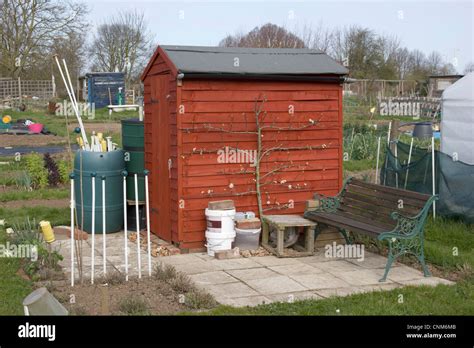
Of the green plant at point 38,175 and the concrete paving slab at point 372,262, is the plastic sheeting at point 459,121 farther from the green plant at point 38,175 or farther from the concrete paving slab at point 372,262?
the green plant at point 38,175

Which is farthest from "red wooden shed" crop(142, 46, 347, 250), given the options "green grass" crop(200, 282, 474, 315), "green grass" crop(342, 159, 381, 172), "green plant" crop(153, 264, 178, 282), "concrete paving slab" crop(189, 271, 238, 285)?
"green grass" crop(342, 159, 381, 172)

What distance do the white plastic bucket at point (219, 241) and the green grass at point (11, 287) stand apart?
2283mm

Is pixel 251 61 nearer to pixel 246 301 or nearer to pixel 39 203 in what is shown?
pixel 246 301

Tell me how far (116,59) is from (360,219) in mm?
38105

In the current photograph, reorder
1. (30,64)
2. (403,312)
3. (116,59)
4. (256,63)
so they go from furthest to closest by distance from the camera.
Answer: (116,59), (30,64), (256,63), (403,312)

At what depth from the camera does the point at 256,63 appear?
338 inches

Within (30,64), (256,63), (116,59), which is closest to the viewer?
(256,63)

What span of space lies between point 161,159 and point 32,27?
2967cm

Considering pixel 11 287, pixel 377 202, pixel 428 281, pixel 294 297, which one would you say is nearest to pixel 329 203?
pixel 377 202

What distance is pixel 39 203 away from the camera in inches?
452

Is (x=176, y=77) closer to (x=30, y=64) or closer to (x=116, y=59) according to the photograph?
(x=30, y=64)

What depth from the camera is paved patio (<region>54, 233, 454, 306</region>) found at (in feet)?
21.2

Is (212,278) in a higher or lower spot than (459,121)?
lower
